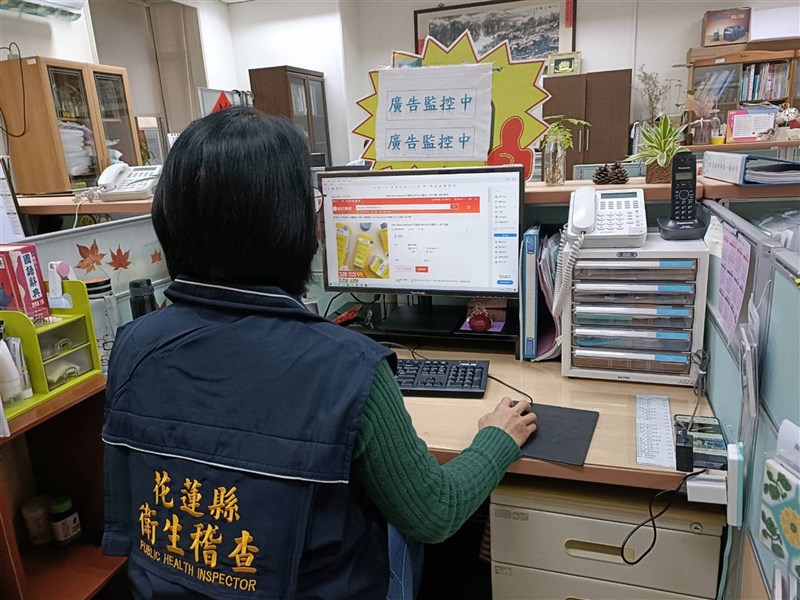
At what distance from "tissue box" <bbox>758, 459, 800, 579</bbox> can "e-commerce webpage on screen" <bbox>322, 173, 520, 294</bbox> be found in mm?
837

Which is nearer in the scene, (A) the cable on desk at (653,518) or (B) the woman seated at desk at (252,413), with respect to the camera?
(B) the woman seated at desk at (252,413)

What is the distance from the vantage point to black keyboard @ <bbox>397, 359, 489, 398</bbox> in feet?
4.29

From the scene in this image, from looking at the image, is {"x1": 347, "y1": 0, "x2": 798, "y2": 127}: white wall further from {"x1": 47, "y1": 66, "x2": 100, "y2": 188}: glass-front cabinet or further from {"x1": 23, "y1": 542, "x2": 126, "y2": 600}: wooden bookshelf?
{"x1": 23, "y1": 542, "x2": 126, "y2": 600}: wooden bookshelf

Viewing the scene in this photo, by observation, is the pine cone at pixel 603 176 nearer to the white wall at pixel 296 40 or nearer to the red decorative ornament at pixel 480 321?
the red decorative ornament at pixel 480 321

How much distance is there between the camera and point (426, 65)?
163 cm

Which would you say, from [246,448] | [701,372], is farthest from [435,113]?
[246,448]

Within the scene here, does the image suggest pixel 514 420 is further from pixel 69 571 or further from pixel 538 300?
pixel 69 571

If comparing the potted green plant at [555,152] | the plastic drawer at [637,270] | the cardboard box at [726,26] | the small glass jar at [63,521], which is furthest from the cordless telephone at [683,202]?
the cardboard box at [726,26]

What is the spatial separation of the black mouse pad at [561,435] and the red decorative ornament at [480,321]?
0.36m

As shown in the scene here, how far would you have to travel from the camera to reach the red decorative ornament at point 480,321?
1.56 metres

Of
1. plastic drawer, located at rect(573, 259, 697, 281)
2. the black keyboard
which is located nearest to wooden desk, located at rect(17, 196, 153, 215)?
the black keyboard

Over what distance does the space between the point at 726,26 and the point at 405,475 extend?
516 cm

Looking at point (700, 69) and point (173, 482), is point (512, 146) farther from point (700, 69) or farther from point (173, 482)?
point (700, 69)

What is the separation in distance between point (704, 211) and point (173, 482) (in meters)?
1.25
